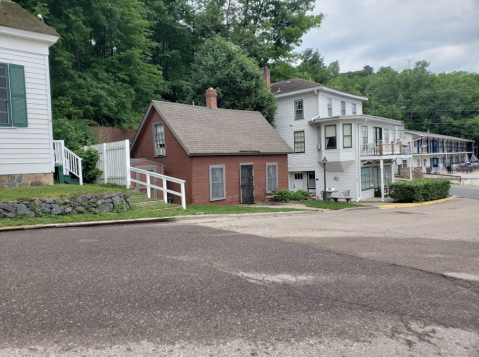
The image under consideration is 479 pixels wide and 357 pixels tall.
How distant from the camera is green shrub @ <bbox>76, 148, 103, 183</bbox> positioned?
15.9m

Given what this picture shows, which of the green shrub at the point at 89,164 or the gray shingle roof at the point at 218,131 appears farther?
the gray shingle roof at the point at 218,131

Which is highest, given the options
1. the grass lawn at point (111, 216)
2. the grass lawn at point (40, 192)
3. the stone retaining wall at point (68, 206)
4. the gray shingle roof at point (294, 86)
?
the gray shingle roof at point (294, 86)

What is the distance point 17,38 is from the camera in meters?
12.2

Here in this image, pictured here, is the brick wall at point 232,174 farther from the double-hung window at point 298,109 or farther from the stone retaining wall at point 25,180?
the stone retaining wall at point 25,180

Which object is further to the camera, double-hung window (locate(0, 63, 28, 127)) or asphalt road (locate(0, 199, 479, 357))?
double-hung window (locate(0, 63, 28, 127))

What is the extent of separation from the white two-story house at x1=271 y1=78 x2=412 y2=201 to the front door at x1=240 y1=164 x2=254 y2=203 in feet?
25.7

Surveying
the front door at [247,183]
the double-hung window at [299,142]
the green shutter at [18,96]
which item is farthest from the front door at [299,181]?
the green shutter at [18,96]

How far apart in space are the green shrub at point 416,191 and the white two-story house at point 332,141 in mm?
1576

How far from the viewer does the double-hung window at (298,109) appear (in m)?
29.0

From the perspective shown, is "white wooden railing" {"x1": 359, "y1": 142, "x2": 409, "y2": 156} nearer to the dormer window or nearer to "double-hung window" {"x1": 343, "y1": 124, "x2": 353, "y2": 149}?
"double-hung window" {"x1": 343, "y1": 124, "x2": 353, "y2": 149}

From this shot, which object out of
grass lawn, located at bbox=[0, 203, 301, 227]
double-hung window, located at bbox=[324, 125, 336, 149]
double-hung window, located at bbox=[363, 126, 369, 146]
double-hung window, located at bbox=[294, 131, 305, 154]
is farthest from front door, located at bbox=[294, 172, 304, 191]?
grass lawn, located at bbox=[0, 203, 301, 227]

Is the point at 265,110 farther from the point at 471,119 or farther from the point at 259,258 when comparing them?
the point at 471,119

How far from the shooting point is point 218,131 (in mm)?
21250

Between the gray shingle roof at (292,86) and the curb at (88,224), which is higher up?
the gray shingle roof at (292,86)
